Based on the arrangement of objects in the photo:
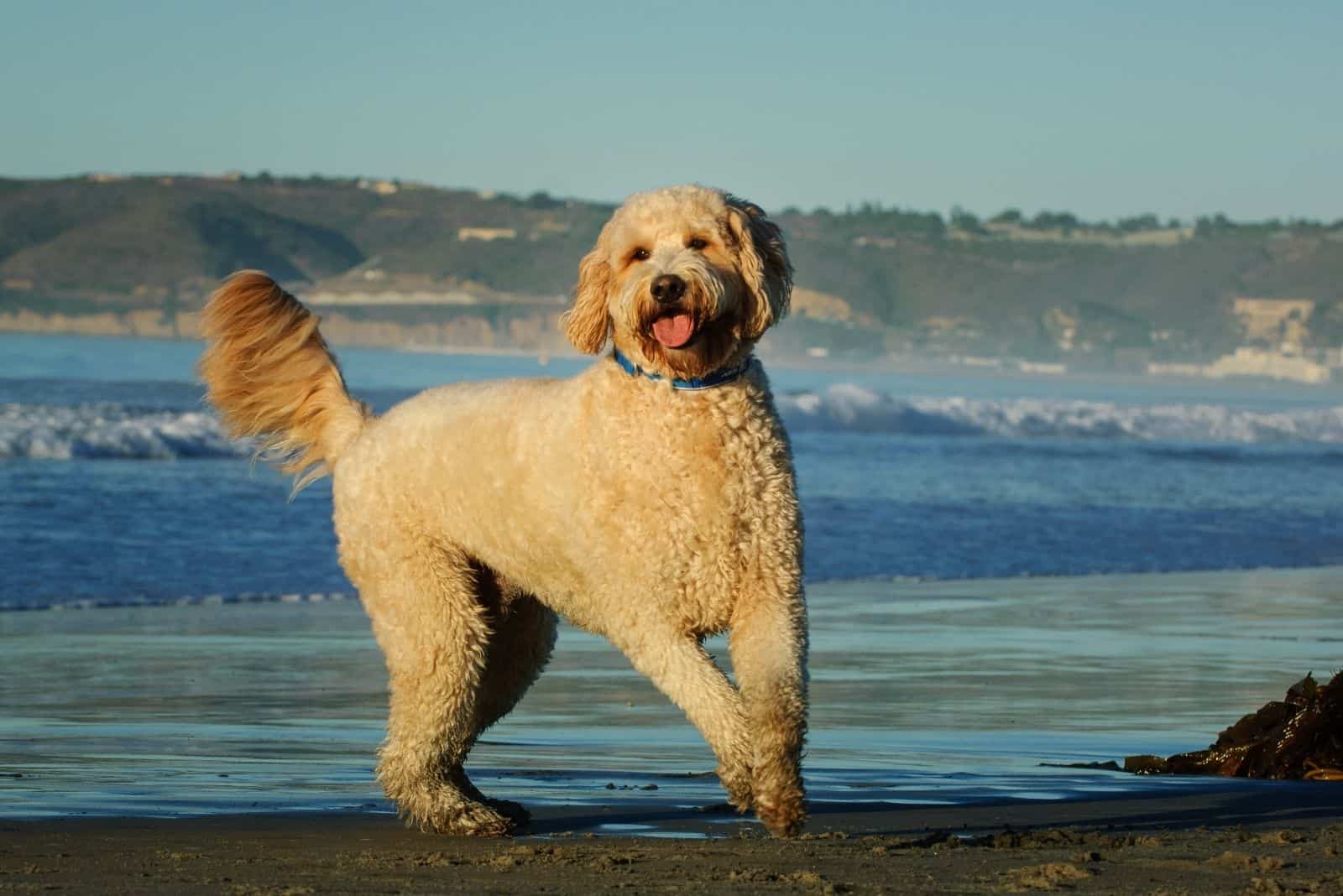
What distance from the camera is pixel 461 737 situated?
630cm

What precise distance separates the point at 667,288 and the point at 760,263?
0.32 meters

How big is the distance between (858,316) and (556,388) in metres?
118

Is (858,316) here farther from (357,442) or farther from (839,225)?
(357,442)

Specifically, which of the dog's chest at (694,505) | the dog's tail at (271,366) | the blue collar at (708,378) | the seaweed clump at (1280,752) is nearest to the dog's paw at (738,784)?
the dog's chest at (694,505)

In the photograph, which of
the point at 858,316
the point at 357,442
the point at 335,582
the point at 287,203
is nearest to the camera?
the point at 357,442

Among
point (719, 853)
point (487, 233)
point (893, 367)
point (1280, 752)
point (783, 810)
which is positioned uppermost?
point (487, 233)

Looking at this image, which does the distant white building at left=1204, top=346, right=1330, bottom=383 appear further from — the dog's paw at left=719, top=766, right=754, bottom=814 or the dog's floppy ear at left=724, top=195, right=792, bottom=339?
the dog's paw at left=719, top=766, right=754, bottom=814

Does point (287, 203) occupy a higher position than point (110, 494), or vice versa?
point (287, 203)

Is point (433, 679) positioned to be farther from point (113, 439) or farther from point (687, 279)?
point (113, 439)

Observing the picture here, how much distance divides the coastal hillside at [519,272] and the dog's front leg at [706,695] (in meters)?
96.5

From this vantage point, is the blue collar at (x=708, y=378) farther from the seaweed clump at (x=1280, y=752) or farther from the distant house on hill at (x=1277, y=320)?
the distant house on hill at (x=1277, y=320)

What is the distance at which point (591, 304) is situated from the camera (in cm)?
570

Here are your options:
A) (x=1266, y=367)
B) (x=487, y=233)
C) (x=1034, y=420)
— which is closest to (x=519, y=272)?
(x=487, y=233)

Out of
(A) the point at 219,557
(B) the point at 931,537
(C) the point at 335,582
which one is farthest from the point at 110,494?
(B) the point at 931,537
